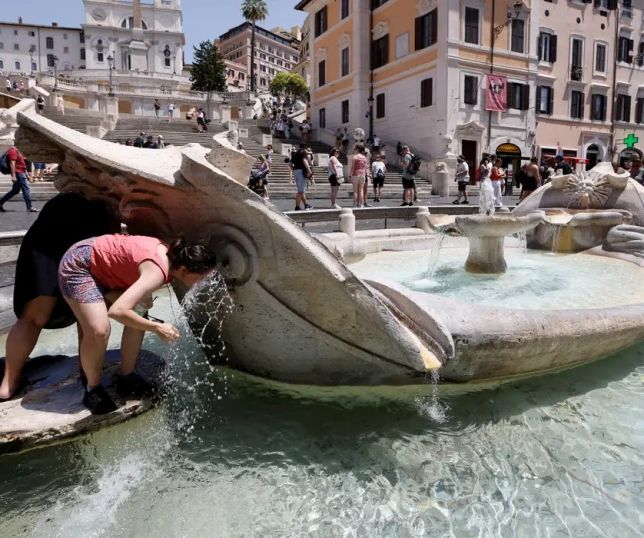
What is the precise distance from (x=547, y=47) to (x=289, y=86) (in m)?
40.7

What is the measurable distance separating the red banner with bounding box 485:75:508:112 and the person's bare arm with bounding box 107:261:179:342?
27968 millimetres

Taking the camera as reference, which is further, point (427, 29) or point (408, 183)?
point (427, 29)

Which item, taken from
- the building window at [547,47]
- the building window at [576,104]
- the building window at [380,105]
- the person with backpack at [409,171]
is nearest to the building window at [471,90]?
the building window at [380,105]

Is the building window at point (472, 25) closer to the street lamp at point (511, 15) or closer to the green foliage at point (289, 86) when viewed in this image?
the street lamp at point (511, 15)

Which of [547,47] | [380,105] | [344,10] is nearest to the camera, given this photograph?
[547,47]

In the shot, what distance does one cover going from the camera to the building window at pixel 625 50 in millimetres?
32812

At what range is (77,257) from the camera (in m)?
2.48

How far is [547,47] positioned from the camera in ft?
98.2

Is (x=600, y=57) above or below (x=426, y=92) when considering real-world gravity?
above

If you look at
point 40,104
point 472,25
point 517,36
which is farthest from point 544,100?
point 40,104

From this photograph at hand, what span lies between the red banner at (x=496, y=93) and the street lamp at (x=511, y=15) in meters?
2.35

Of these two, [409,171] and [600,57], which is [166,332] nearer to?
[409,171]

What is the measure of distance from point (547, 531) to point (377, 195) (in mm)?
14393

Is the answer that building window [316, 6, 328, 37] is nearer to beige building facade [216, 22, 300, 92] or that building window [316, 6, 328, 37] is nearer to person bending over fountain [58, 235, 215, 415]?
person bending over fountain [58, 235, 215, 415]
